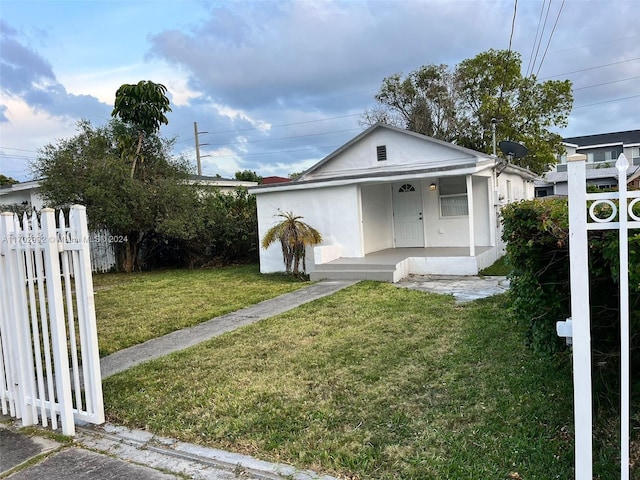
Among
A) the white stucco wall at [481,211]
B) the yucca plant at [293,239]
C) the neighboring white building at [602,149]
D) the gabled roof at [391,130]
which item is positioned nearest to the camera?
the yucca plant at [293,239]

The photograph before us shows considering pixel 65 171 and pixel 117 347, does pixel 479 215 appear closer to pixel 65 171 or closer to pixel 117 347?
pixel 117 347

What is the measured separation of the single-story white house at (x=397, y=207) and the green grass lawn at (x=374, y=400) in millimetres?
4904

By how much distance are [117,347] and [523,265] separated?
5.20m

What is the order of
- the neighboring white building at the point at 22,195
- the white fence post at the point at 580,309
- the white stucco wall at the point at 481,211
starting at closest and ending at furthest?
the white fence post at the point at 580,309
the white stucco wall at the point at 481,211
the neighboring white building at the point at 22,195

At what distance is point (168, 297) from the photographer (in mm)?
9930

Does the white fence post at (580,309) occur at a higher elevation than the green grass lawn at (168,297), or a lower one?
higher

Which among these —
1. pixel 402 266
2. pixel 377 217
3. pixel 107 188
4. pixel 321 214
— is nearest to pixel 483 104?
pixel 377 217

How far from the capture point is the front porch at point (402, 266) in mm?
10441

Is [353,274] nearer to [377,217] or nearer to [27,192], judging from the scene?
[377,217]

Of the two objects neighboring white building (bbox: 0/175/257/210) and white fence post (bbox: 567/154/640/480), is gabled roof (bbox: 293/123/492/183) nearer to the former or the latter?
neighboring white building (bbox: 0/175/257/210)

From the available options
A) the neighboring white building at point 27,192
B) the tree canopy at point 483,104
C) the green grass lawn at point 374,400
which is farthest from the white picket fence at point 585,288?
the tree canopy at point 483,104

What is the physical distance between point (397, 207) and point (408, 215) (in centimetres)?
44

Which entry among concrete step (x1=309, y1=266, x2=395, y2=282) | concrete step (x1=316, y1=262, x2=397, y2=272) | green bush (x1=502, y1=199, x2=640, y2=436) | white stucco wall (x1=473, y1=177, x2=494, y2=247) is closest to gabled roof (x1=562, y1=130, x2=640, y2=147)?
white stucco wall (x1=473, y1=177, x2=494, y2=247)

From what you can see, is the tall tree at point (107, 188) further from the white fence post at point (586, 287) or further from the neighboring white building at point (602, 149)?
the neighboring white building at point (602, 149)
